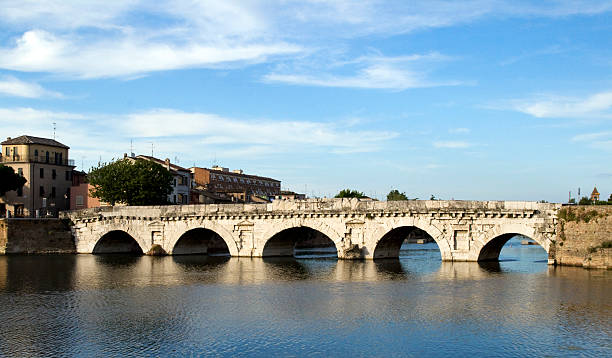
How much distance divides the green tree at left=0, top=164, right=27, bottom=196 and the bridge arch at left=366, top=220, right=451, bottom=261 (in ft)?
152

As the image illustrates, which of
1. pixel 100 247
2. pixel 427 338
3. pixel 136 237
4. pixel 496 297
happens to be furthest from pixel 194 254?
pixel 427 338

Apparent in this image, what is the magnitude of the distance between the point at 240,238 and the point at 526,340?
125ft

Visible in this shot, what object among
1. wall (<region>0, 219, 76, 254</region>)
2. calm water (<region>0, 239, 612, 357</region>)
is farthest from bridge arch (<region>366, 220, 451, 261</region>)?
wall (<region>0, 219, 76, 254</region>)

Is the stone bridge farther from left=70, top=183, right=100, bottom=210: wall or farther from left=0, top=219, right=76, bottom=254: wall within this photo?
left=70, top=183, right=100, bottom=210: wall

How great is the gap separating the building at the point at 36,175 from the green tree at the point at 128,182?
870 centimetres

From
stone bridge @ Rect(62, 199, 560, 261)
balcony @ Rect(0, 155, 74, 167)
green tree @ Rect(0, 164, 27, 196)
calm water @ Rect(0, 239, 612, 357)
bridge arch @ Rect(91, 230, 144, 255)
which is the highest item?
balcony @ Rect(0, 155, 74, 167)

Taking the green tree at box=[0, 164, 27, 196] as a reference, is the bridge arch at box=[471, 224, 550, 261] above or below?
below

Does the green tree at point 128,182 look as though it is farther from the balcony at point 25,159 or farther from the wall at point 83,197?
the balcony at point 25,159

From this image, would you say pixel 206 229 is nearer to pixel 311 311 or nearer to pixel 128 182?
pixel 128 182

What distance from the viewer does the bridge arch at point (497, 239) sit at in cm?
4894

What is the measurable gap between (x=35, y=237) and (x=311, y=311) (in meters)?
47.3

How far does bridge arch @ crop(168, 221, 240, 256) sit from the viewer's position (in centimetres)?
6288

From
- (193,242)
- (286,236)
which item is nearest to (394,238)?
(286,236)

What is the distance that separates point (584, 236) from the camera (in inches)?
1882
